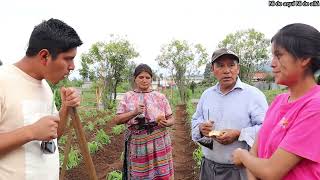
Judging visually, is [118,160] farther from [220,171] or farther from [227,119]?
[227,119]

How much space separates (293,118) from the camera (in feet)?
5.28

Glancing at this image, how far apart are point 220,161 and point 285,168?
1.40m

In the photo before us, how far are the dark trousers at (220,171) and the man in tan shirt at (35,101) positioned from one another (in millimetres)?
1441

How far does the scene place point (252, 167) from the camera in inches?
66.6

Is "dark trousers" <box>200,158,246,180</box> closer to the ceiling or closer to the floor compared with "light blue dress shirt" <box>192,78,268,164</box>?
closer to the floor

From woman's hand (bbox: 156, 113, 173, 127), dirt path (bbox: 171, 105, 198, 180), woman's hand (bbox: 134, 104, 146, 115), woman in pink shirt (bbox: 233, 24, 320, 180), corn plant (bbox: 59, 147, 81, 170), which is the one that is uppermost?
woman in pink shirt (bbox: 233, 24, 320, 180)

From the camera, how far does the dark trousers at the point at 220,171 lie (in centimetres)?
285

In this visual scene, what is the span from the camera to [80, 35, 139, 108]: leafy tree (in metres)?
18.4

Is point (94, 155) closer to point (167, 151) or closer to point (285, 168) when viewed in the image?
point (167, 151)

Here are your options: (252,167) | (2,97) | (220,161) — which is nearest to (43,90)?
(2,97)

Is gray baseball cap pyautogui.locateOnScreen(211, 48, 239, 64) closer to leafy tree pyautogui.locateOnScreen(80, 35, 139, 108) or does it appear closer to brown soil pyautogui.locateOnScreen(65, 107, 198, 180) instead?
brown soil pyautogui.locateOnScreen(65, 107, 198, 180)

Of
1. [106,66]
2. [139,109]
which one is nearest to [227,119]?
[139,109]

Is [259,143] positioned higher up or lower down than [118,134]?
higher up

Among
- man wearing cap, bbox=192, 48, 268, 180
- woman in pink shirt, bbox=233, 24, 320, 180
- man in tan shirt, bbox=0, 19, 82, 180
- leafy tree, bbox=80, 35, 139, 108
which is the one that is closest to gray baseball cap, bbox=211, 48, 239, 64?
man wearing cap, bbox=192, 48, 268, 180
